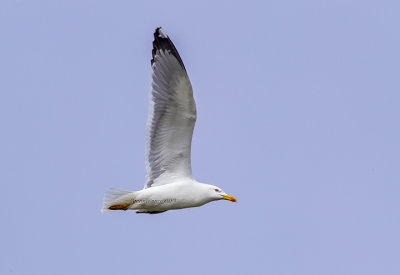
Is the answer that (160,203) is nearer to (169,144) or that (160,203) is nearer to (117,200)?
(117,200)

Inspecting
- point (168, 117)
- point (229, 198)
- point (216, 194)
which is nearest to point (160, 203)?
point (216, 194)

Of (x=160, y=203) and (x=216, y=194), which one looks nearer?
(x=160, y=203)

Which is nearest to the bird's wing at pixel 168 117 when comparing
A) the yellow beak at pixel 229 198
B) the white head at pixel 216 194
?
the white head at pixel 216 194

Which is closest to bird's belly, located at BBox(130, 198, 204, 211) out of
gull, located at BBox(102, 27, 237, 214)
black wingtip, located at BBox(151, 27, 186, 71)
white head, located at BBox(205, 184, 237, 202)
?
gull, located at BBox(102, 27, 237, 214)

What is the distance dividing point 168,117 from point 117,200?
161cm

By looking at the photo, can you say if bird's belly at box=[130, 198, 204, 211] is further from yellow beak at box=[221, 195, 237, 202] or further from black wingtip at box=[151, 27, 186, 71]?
black wingtip at box=[151, 27, 186, 71]

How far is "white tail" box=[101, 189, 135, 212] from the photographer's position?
61.1ft

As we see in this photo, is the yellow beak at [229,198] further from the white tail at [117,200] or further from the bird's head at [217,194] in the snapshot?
the white tail at [117,200]

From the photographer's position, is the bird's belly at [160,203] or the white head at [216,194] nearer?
the bird's belly at [160,203]

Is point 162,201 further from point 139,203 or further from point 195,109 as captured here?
point 195,109

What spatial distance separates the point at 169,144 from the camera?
18844 mm

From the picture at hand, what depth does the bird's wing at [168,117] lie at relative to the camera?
1845 centimetres

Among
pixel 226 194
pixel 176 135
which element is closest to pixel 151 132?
pixel 176 135

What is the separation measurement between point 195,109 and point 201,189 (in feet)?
4.45
